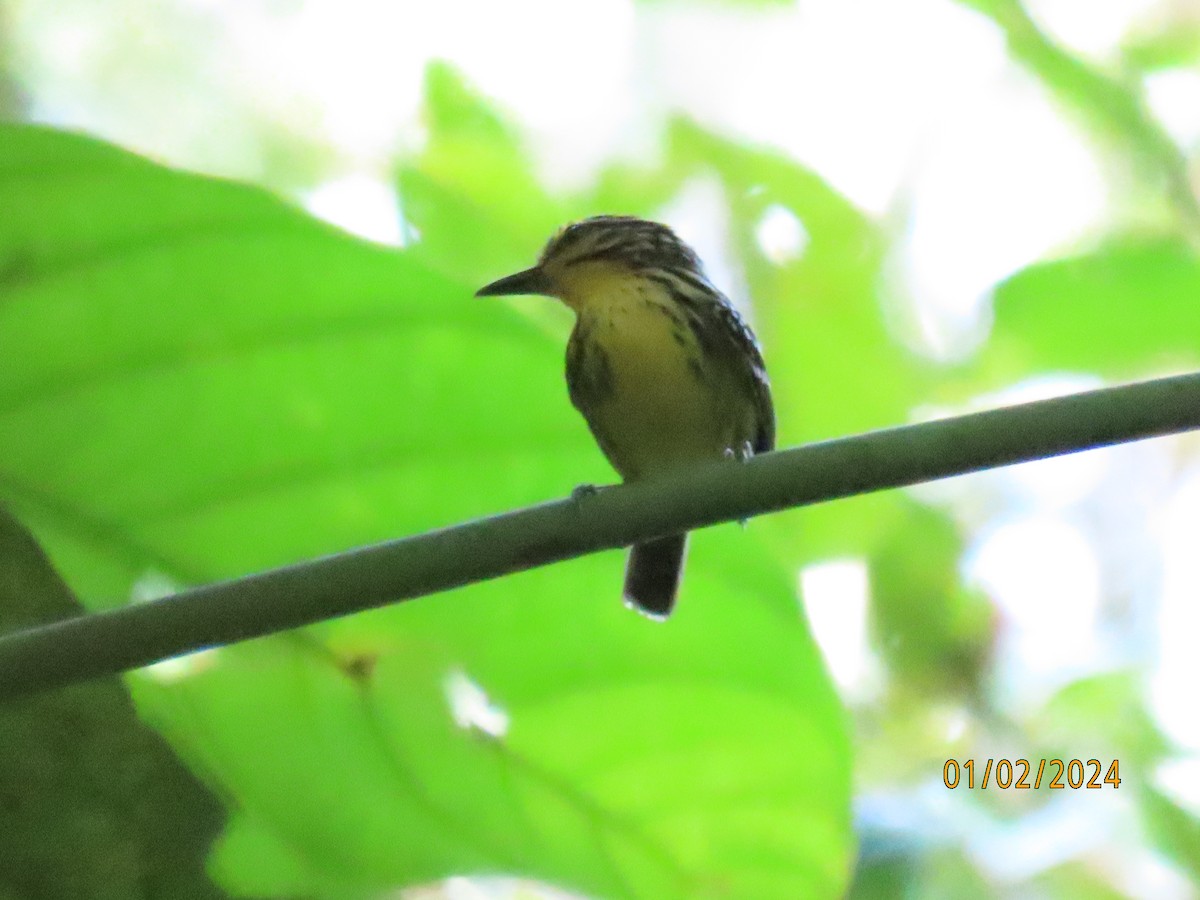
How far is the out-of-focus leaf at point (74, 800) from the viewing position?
1247 millimetres

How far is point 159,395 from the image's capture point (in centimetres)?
140

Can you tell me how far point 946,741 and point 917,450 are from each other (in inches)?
81.7

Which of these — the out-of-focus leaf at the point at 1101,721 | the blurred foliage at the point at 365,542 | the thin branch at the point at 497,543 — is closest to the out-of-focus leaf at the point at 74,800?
the blurred foliage at the point at 365,542

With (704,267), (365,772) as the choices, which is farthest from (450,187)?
(365,772)

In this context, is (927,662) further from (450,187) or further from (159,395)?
(159,395)

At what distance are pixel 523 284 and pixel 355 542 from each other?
995 millimetres

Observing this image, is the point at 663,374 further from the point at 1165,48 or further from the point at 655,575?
the point at 1165,48

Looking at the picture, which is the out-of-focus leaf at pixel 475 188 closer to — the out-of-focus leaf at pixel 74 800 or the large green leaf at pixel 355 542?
the large green leaf at pixel 355 542

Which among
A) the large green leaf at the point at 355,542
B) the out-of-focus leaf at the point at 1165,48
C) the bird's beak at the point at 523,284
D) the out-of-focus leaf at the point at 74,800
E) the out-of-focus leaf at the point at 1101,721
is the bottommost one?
the out-of-focus leaf at the point at 74,800

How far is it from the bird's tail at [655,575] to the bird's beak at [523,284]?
511 mm

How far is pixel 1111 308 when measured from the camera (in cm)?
224

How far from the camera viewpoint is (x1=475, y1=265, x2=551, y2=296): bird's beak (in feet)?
7.50

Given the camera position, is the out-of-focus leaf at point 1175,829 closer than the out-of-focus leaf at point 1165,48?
Yes

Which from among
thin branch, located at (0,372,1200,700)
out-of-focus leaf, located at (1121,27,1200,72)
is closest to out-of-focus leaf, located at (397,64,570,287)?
out-of-focus leaf, located at (1121,27,1200,72)
